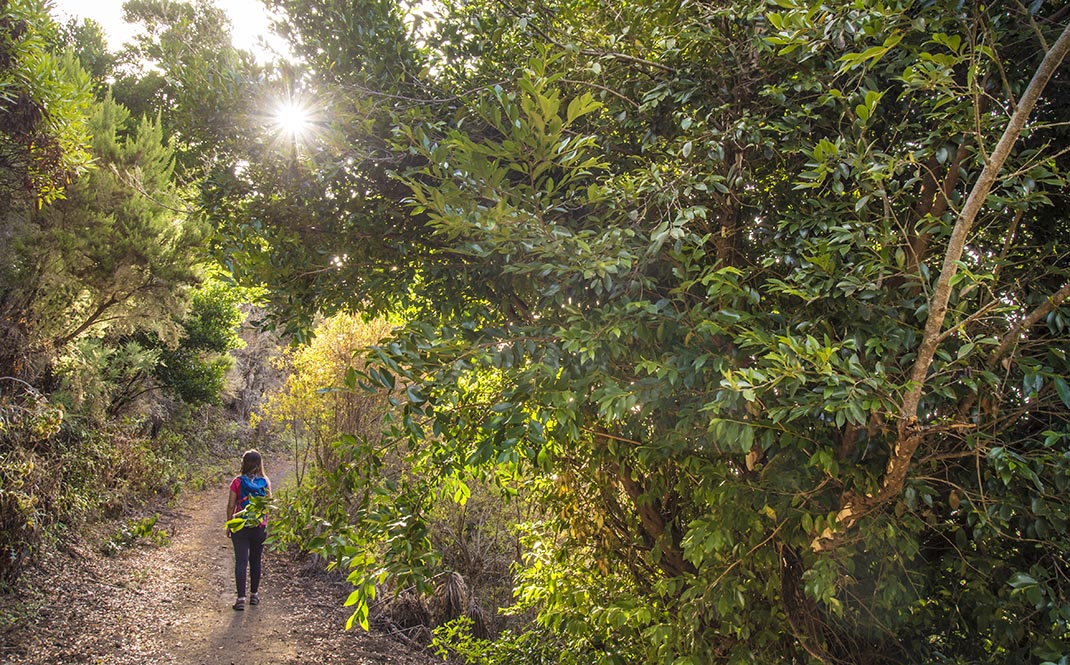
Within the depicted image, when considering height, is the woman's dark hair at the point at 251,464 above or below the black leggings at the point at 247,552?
above

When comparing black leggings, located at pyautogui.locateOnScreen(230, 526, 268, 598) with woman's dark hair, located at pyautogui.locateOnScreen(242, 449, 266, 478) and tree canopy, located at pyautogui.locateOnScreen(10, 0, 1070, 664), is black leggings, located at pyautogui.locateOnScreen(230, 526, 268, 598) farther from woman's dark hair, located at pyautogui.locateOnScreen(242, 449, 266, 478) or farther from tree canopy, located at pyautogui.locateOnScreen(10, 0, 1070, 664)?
tree canopy, located at pyautogui.locateOnScreen(10, 0, 1070, 664)

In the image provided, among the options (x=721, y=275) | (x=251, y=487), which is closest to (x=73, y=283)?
(x=251, y=487)

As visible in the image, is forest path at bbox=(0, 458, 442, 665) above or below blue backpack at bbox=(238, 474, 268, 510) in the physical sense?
below

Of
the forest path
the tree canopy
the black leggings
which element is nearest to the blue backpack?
the black leggings

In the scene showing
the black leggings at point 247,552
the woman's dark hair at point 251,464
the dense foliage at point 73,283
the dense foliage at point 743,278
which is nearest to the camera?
the dense foliage at point 743,278

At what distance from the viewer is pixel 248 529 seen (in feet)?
18.7

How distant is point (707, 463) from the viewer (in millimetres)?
2746

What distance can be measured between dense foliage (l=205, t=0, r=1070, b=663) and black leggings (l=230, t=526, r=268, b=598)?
3572 millimetres

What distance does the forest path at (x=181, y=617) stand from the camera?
192 inches

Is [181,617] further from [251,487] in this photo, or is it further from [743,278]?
[743,278]

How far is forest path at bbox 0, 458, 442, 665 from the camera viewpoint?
4.87 metres

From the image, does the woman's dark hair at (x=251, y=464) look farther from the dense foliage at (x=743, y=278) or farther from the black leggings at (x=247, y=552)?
the dense foliage at (x=743, y=278)

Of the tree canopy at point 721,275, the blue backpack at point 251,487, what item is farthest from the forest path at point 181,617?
the tree canopy at point 721,275

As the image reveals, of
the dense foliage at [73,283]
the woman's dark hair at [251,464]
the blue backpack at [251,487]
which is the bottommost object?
the blue backpack at [251,487]
